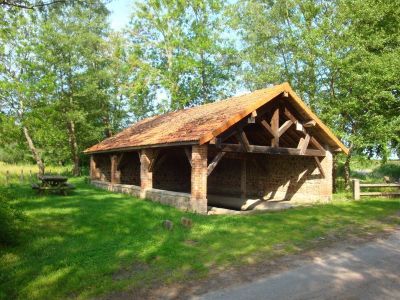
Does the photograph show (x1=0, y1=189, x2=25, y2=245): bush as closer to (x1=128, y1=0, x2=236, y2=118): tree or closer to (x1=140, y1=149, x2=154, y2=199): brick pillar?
(x1=140, y1=149, x2=154, y2=199): brick pillar

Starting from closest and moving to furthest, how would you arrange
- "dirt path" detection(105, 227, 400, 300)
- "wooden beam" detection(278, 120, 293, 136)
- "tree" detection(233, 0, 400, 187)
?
"dirt path" detection(105, 227, 400, 300)
"wooden beam" detection(278, 120, 293, 136)
"tree" detection(233, 0, 400, 187)

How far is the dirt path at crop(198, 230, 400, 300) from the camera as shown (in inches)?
188

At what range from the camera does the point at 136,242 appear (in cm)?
743

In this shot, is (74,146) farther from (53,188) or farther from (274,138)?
(274,138)

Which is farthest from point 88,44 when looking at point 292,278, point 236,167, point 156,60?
point 292,278

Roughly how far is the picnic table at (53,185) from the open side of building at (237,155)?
2.68 m

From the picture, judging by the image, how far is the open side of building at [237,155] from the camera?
1116 centimetres

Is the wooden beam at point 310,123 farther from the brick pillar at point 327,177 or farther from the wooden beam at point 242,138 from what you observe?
the wooden beam at point 242,138

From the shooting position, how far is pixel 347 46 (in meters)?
17.6

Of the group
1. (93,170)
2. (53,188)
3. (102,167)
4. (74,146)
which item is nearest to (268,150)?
(53,188)

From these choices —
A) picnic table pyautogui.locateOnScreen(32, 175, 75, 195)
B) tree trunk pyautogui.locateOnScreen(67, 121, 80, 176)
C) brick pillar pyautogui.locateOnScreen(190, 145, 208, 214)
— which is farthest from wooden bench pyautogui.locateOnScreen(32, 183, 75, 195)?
tree trunk pyautogui.locateOnScreen(67, 121, 80, 176)

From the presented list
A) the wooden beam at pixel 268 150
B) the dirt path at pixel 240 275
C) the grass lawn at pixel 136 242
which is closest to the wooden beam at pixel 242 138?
the wooden beam at pixel 268 150

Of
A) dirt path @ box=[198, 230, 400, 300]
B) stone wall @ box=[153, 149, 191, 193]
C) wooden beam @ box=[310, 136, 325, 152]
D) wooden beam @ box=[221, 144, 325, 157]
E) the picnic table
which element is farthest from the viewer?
stone wall @ box=[153, 149, 191, 193]

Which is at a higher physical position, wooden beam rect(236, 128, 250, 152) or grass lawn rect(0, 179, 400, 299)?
wooden beam rect(236, 128, 250, 152)
